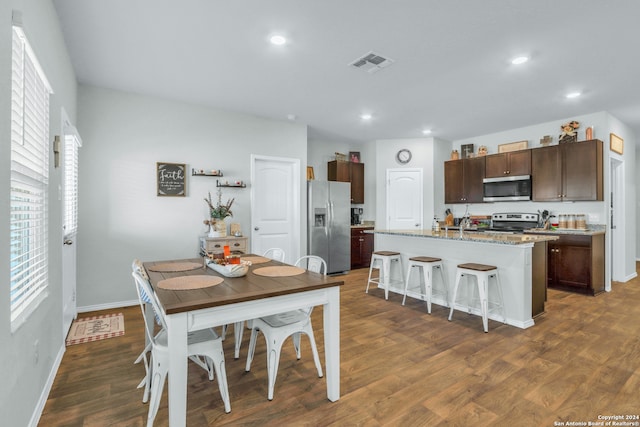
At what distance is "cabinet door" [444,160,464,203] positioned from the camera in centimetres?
623

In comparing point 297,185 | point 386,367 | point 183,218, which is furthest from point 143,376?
point 297,185

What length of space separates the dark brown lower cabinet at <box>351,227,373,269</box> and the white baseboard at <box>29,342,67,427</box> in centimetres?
471

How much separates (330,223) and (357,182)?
56.2 inches

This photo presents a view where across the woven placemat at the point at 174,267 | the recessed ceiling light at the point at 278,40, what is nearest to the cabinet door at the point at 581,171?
the recessed ceiling light at the point at 278,40

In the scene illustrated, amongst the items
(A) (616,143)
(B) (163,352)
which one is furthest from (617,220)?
(B) (163,352)

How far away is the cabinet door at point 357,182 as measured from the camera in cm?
673

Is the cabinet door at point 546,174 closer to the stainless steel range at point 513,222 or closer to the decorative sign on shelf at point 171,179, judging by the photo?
the stainless steel range at point 513,222

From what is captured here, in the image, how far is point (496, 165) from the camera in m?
5.73

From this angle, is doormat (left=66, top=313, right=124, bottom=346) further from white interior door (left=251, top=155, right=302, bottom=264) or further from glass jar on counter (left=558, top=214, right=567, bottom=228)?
glass jar on counter (left=558, top=214, right=567, bottom=228)

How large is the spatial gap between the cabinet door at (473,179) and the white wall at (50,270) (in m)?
6.00

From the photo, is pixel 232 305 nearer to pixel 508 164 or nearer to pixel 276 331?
pixel 276 331

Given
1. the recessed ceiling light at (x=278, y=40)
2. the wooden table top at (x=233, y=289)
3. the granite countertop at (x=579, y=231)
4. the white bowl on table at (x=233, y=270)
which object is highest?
the recessed ceiling light at (x=278, y=40)

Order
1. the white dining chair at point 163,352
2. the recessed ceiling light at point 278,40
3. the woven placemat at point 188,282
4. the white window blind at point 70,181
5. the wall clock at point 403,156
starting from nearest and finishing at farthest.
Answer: the white dining chair at point 163,352
the woven placemat at point 188,282
the recessed ceiling light at point 278,40
the white window blind at point 70,181
the wall clock at point 403,156

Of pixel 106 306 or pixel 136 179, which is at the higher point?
pixel 136 179
